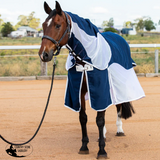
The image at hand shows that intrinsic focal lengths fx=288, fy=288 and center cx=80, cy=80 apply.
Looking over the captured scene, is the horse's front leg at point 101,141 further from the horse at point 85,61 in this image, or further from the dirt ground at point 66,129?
the dirt ground at point 66,129

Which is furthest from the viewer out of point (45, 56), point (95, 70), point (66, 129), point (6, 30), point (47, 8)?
point (6, 30)

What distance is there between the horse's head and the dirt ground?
5.17ft

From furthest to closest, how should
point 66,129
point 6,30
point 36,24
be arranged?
point 36,24, point 6,30, point 66,129

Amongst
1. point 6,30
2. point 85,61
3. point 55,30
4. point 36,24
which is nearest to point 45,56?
point 55,30

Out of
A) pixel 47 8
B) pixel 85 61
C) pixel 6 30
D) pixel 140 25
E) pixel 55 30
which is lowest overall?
pixel 85 61

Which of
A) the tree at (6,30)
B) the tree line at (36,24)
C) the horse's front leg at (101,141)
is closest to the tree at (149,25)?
the tree line at (36,24)

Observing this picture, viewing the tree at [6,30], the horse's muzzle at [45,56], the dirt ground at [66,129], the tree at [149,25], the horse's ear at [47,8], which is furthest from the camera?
the tree at [149,25]

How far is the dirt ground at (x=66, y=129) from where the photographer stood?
13.7ft

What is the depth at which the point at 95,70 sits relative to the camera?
3.82 metres

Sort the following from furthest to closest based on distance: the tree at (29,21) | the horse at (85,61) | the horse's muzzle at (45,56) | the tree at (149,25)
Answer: the tree at (29,21) < the tree at (149,25) < the horse at (85,61) < the horse's muzzle at (45,56)

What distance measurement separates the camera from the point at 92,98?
153 inches

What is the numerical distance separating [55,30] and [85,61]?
0.59m

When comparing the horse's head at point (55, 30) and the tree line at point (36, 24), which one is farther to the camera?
the tree line at point (36, 24)

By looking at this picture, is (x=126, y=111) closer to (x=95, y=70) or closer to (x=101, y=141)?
(x=101, y=141)
